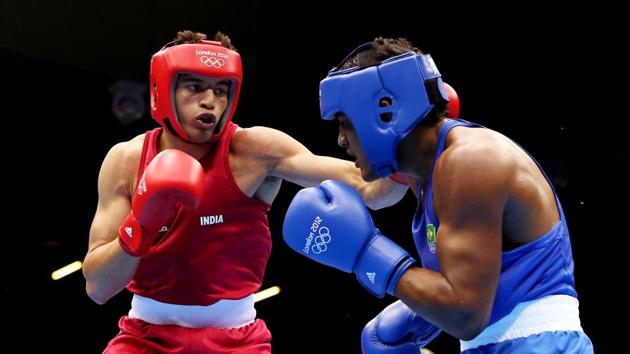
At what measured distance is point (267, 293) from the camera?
6.80 m

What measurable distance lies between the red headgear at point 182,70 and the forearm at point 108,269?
542 millimetres

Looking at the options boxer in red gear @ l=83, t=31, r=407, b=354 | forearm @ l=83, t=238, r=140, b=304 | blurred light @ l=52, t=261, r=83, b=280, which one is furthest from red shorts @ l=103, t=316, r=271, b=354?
blurred light @ l=52, t=261, r=83, b=280

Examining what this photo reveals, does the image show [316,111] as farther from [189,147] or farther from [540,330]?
[540,330]

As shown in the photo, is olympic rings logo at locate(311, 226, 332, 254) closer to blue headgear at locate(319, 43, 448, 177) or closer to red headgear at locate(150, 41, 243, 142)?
blue headgear at locate(319, 43, 448, 177)

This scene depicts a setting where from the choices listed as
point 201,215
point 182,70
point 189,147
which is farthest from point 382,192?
point 182,70

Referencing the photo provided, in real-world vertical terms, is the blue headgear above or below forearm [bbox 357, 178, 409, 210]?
above

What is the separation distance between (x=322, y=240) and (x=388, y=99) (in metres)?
0.45

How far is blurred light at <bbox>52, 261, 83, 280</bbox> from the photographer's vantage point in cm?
632

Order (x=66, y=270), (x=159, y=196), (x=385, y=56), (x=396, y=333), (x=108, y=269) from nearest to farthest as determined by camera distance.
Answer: (x=385, y=56)
(x=396, y=333)
(x=159, y=196)
(x=108, y=269)
(x=66, y=270)

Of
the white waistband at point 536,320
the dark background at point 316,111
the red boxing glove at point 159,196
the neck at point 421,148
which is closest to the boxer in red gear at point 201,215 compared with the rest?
the red boxing glove at point 159,196

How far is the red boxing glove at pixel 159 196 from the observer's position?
2.52 metres

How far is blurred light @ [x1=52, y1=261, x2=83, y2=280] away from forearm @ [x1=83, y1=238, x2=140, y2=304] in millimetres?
3644

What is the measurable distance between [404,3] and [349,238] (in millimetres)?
4314

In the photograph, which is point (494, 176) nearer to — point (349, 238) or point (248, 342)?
point (349, 238)
